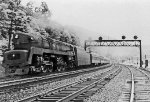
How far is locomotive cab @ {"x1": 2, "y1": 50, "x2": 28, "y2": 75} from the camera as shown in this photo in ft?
65.0

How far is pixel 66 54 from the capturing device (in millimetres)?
30125

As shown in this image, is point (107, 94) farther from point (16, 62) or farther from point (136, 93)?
point (16, 62)

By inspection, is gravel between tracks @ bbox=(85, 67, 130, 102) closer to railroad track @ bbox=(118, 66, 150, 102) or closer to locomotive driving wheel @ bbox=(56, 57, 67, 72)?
railroad track @ bbox=(118, 66, 150, 102)

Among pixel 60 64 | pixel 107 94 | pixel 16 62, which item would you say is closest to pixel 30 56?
pixel 16 62

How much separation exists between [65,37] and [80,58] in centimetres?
3087

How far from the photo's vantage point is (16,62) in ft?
66.4

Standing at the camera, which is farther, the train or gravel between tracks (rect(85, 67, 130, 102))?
the train

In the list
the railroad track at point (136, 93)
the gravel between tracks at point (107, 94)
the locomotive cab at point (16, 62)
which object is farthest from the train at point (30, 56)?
the railroad track at point (136, 93)

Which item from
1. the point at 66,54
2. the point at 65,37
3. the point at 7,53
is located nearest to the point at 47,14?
the point at 65,37

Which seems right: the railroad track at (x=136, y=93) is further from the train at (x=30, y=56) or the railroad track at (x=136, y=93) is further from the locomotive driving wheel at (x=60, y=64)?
the locomotive driving wheel at (x=60, y=64)

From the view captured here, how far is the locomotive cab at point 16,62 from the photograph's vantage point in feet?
65.0

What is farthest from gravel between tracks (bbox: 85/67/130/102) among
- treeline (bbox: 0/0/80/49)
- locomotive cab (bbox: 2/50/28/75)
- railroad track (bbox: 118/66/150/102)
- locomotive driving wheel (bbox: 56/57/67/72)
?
treeline (bbox: 0/0/80/49)

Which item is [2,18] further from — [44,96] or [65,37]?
[44,96]

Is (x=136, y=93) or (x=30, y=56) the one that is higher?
(x=30, y=56)
